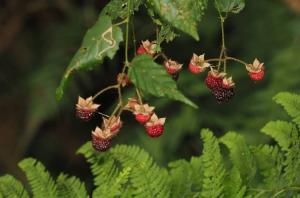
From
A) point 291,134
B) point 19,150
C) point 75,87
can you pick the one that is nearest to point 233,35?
point 75,87

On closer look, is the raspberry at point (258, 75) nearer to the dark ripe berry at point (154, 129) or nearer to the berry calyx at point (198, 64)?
the berry calyx at point (198, 64)

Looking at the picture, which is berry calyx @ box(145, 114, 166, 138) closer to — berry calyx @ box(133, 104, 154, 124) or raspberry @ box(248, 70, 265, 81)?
berry calyx @ box(133, 104, 154, 124)

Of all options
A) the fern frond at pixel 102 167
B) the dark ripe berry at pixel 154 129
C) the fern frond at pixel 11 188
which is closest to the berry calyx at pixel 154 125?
the dark ripe berry at pixel 154 129

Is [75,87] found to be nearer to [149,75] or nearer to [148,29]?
[148,29]

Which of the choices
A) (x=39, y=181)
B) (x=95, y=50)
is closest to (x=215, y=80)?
(x=95, y=50)

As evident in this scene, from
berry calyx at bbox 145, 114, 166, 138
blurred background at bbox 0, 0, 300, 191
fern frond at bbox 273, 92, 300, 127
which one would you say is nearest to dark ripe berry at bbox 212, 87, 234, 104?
berry calyx at bbox 145, 114, 166, 138

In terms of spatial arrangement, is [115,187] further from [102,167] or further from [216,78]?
[216,78]
